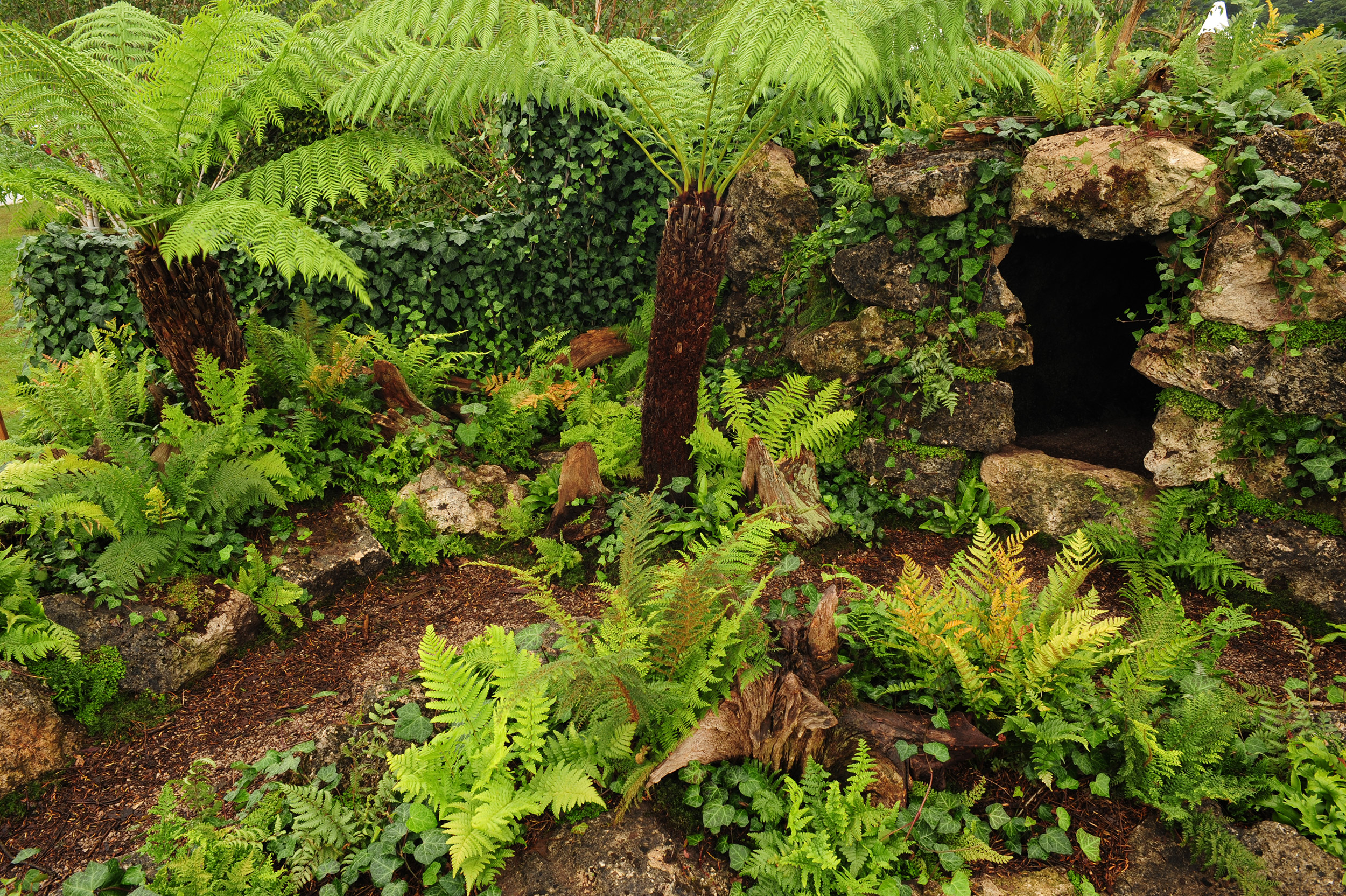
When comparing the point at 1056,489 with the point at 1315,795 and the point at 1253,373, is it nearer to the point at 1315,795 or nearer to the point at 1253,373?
the point at 1253,373

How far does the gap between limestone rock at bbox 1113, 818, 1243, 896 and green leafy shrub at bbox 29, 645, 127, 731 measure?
4331 mm

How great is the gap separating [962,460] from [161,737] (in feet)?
15.7

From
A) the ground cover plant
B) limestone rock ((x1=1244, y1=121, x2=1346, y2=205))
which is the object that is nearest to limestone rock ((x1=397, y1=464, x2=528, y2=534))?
the ground cover plant

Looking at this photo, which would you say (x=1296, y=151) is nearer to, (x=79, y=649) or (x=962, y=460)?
(x=962, y=460)

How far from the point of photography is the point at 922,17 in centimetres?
315

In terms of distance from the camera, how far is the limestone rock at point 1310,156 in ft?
11.2

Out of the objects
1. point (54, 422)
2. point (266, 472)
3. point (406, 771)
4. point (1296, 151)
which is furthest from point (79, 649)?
point (1296, 151)

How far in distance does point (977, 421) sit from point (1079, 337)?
1.63 m

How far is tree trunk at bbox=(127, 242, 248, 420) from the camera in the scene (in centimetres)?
391

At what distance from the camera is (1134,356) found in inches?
163

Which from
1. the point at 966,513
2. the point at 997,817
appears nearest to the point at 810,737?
the point at 997,817

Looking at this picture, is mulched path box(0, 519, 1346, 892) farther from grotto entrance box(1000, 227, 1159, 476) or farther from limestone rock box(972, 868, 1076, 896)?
grotto entrance box(1000, 227, 1159, 476)

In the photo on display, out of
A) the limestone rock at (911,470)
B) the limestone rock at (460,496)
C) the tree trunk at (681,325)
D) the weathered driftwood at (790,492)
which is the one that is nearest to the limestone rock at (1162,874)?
the weathered driftwood at (790,492)

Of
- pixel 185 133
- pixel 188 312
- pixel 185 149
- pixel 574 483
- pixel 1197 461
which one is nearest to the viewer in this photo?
pixel 185 133
